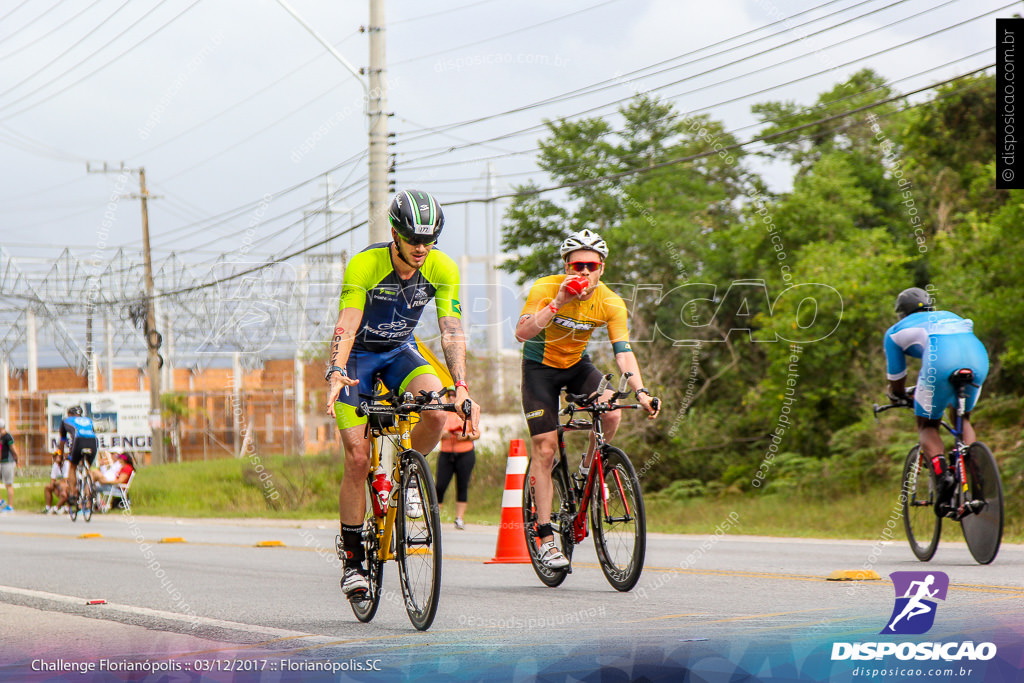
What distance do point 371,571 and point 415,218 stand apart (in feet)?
6.37

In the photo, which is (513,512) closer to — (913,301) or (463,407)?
(913,301)

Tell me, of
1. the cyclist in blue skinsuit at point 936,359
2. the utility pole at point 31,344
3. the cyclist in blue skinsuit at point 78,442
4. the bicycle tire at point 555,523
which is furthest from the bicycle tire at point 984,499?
the utility pole at point 31,344

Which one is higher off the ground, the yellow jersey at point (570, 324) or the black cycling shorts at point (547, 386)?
the yellow jersey at point (570, 324)

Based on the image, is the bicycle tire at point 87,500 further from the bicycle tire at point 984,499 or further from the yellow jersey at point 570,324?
the bicycle tire at point 984,499

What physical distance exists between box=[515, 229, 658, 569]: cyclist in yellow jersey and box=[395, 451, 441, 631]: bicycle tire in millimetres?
1749

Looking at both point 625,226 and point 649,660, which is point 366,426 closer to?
point 649,660

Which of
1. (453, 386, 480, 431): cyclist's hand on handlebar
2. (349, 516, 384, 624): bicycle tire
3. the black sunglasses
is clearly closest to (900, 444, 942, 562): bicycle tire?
(453, 386, 480, 431): cyclist's hand on handlebar

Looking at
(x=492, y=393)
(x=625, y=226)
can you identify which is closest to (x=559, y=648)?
(x=625, y=226)

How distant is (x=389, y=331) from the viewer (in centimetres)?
641

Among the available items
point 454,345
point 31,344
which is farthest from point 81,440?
point 31,344

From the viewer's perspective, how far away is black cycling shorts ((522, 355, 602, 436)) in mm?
7820

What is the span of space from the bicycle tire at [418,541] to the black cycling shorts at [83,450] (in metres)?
18.1

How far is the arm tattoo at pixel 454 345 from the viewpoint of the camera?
614 cm

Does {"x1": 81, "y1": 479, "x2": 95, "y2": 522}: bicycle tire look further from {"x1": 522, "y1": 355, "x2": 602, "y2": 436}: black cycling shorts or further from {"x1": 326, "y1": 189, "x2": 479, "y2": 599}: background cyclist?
{"x1": 326, "y1": 189, "x2": 479, "y2": 599}: background cyclist
